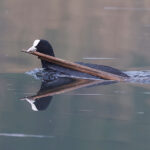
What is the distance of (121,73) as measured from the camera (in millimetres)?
8617

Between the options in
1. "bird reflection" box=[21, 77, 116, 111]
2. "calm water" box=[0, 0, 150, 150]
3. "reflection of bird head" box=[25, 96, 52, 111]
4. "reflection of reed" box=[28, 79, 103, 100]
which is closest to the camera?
"calm water" box=[0, 0, 150, 150]

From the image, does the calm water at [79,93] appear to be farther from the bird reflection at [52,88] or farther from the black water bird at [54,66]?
the black water bird at [54,66]

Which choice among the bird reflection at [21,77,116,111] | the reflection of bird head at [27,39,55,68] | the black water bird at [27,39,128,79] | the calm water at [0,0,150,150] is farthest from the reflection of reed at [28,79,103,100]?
the reflection of bird head at [27,39,55,68]

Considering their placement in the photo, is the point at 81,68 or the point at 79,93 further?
the point at 81,68

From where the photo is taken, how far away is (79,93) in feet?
24.8

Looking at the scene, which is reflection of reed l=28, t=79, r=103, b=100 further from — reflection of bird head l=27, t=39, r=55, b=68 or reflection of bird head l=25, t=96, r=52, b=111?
reflection of bird head l=27, t=39, r=55, b=68

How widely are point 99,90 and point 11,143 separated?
2434 mm

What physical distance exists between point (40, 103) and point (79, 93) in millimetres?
645

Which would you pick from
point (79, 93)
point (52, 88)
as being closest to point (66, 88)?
point (52, 88)

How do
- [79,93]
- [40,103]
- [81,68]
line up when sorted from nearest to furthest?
[40,103], [79,93], [81,68]

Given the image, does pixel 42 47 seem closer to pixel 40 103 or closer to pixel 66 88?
pixel 66 88

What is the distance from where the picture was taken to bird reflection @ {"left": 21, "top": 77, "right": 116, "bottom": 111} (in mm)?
7049

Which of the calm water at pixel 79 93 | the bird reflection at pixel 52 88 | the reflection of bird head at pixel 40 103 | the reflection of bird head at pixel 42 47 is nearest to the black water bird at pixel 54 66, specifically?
the reflection of bird head at pixel 42 47

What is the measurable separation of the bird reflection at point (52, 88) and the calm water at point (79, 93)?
0.05 metres
